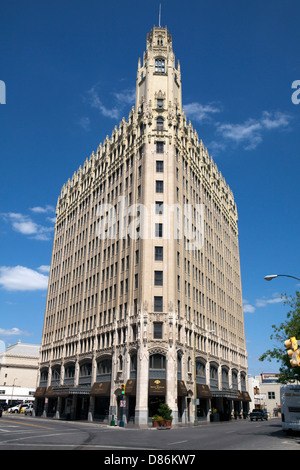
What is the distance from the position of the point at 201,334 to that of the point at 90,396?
705 inches

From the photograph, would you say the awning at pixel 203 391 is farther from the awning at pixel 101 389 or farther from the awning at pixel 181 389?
the awning at pixel 101 389

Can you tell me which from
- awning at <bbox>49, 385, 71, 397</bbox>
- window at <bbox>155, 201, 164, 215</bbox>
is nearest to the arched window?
awning at <bbox>49, 385, 71, 397</bbox>

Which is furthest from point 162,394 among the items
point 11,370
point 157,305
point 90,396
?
point 11,370

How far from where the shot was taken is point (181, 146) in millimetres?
61094

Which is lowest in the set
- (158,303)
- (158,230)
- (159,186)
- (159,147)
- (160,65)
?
→ (158,303)

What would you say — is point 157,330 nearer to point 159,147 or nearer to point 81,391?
point 81,391

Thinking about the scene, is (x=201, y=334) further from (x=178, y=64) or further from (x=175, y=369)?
(x=178, y=64)

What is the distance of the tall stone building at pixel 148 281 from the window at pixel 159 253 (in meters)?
0.14

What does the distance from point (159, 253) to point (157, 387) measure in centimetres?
1630

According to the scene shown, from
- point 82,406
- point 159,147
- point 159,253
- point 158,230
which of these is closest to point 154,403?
point 159,253

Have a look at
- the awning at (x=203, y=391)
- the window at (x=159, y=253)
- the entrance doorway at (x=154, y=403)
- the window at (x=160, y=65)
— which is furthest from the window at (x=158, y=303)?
the window at (x=160, y=65)

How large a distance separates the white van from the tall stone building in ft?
53.0

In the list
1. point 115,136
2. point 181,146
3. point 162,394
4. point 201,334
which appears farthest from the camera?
point 115,136

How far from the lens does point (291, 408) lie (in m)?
28.1
